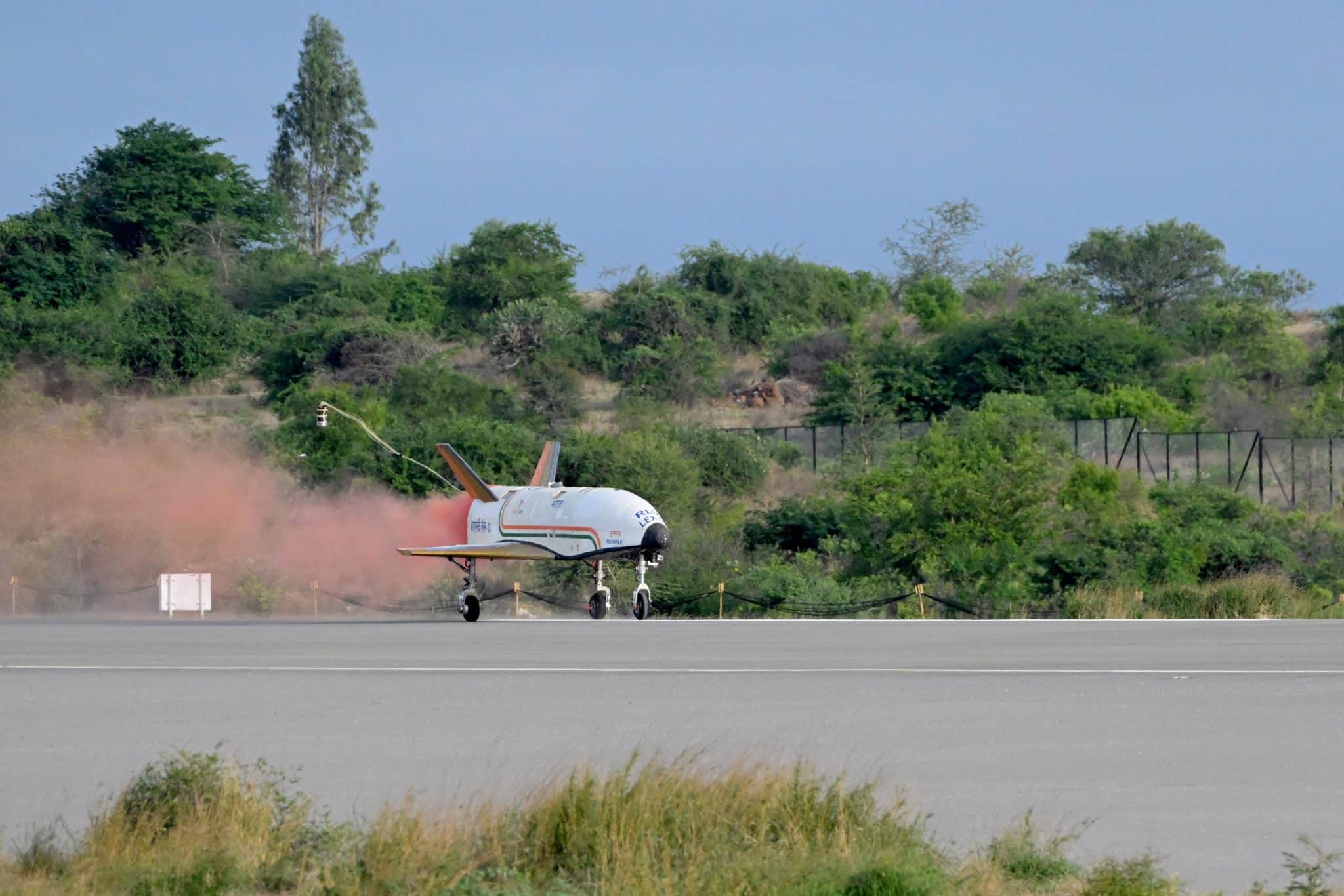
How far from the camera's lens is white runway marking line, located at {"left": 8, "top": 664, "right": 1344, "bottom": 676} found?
19234mm

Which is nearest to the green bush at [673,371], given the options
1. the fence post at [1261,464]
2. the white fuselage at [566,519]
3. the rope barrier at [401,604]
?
the fence post at [1261,464]

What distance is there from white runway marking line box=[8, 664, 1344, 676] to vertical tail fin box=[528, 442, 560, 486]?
45.8 ft

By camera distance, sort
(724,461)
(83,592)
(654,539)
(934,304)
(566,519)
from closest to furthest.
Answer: (654,539) → (566,519) → (83,592) → (724,461) → (934,304)

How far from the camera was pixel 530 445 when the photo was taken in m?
51.1

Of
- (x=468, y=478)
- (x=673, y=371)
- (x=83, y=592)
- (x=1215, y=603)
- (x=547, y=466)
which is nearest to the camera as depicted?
(x=1215, y=603)

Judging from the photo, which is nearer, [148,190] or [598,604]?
[598,604]

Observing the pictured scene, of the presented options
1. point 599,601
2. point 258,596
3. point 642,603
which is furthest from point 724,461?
point 642,603

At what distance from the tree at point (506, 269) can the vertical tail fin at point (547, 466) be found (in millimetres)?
49395

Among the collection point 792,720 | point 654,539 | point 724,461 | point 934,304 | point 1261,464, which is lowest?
point 792,720

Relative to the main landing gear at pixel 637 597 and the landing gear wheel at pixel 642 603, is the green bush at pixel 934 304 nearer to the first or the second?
the main landing gear at pixel 637 597

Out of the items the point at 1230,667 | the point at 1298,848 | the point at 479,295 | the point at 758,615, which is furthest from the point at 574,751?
the point at 479,295

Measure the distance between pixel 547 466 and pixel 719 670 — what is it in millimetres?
15688

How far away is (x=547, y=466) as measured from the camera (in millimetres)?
35312

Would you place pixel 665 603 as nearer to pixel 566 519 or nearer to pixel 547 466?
pixel 547 466
